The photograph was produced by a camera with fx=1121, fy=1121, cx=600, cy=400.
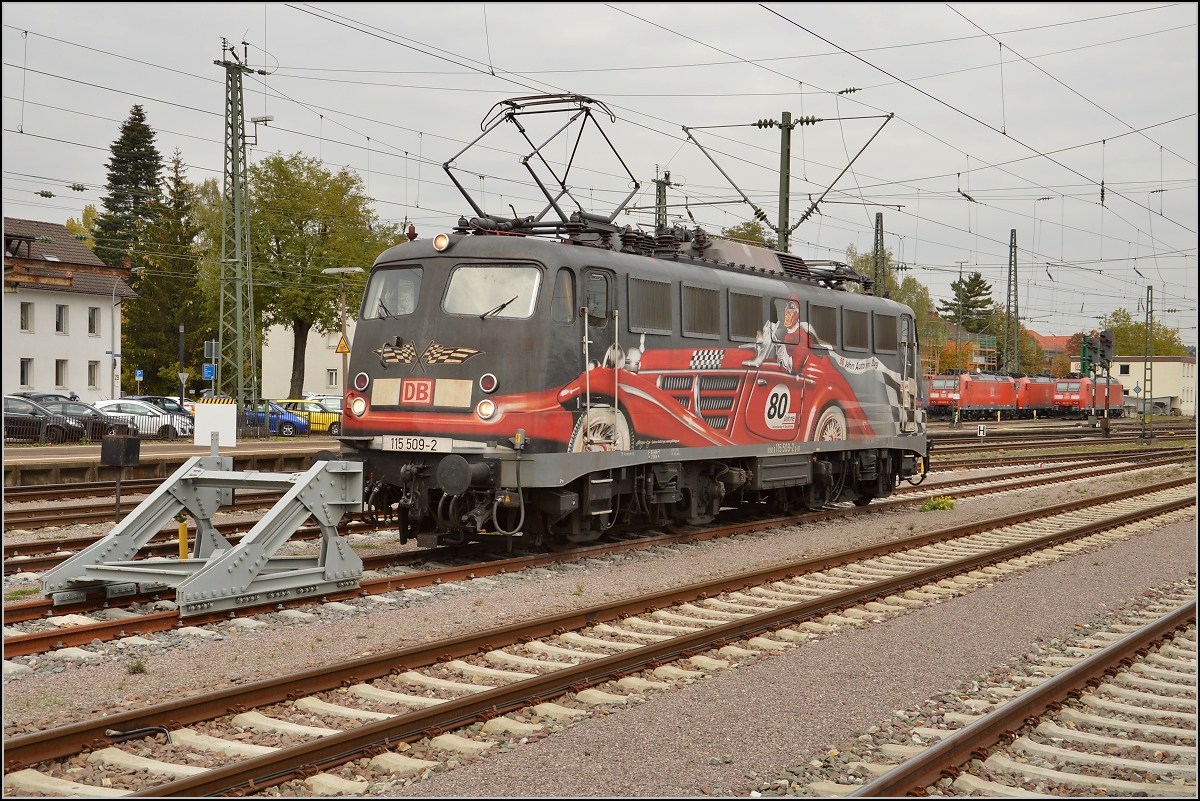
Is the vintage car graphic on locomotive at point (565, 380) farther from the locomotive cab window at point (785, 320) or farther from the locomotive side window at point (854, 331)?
Result: the locomotive side window at point (854, 331)

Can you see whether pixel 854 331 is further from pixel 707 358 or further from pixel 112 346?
pixel 112 346

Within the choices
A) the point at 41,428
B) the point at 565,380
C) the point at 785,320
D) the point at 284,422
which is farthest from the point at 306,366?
the point at 565,380

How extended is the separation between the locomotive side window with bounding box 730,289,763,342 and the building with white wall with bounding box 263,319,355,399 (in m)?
59.7

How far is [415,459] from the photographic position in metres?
12.3

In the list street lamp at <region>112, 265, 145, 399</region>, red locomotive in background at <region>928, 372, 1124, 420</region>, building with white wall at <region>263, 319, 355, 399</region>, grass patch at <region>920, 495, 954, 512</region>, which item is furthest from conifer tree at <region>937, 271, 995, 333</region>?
grass patch at <region>920, 495, 954, 512</region>

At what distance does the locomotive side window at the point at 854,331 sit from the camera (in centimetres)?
1809

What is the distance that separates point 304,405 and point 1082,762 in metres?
42.2

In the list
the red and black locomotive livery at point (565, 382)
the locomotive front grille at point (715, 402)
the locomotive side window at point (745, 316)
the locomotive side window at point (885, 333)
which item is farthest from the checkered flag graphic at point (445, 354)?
the locomotive side window at point (885, 333)

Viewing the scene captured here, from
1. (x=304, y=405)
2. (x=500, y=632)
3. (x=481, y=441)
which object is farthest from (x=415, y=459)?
(x=304, y=405)

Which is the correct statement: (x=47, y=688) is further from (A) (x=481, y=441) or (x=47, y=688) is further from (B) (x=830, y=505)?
(B) (x=830, y=505)

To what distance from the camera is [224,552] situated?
9664mm

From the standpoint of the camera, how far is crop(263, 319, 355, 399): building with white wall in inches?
2879

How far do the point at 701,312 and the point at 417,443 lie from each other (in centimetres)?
436

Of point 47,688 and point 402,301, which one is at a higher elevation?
point 402,301
